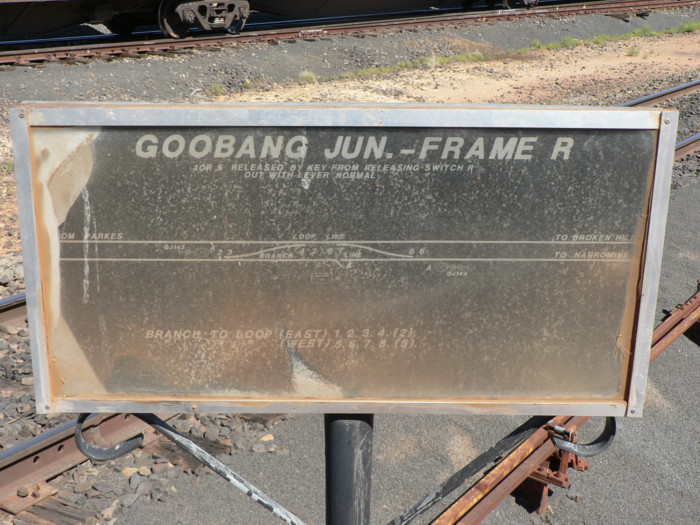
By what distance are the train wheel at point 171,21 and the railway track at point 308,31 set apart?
11.3 inches

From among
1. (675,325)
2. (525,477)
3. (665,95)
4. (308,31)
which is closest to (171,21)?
(308,31)

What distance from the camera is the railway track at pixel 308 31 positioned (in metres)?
14.8

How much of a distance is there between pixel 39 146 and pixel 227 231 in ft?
1.96

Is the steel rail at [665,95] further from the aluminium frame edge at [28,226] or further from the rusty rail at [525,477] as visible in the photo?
the aluminium frame edge at [28,226]

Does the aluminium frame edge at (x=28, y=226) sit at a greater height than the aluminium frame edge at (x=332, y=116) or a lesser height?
lesser

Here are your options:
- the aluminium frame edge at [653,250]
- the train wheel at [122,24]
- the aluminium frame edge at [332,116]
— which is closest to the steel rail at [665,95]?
the aluminium frame edge at [653,250]

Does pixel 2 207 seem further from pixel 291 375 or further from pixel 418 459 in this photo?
pixel 291 375

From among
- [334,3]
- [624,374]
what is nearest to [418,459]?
[624,374]

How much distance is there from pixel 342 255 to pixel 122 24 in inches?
705

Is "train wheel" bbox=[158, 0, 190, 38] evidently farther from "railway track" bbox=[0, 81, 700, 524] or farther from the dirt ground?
"railway track" bbox=[0, 81, 700, 524]

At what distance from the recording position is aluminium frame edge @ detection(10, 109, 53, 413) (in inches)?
76.7

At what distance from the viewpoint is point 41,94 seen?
12.6 meters

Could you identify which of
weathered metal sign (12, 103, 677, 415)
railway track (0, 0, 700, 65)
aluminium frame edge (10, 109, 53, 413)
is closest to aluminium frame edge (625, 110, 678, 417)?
weathered metal sign (12, 103, 677, 415)

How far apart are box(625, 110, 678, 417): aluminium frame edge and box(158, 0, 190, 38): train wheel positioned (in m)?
16.4
